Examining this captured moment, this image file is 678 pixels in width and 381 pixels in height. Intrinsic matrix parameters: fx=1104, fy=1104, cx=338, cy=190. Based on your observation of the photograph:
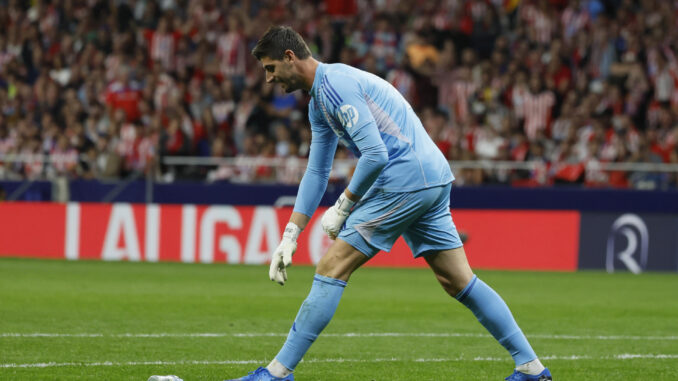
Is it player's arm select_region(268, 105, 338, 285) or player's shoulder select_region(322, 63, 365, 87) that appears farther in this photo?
player's arm select_region(268, 105, 338, 285)

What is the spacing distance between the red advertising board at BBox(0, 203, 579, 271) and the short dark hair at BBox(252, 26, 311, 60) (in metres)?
11.7

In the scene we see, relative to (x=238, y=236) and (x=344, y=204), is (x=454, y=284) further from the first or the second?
(x=238, y=236)

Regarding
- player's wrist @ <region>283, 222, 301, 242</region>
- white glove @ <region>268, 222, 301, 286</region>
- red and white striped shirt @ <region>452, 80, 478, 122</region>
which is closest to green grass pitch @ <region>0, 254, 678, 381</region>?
white glove @ <region>268, 222, 301, 286</region>

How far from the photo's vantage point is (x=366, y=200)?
6.29 m

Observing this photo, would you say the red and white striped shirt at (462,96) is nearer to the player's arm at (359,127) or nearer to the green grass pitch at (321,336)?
the green grass pitch at (321,336)

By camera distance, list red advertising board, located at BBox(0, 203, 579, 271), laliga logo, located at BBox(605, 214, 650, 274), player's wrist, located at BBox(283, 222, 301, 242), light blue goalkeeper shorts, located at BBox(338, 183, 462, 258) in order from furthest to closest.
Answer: red advertising board, located at BBox(0, 203, 579, 271) → laliga logo, located at BBox(605, 214, 650, 274) → player's wrist, located at BBox(283, 222, 301, 242) → light blue goalkeeper shorts, located at BBox(338, 183, 462, 258)

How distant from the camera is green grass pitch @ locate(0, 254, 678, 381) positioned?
7.30 metres

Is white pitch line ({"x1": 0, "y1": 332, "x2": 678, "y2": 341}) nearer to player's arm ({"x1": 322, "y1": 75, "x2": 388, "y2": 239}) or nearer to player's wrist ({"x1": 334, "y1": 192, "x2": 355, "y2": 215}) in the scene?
player's wrist ({"x1": 334, "y1": 192, "x2": 355, "y2": 215})

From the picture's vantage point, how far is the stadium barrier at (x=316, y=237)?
1781cm

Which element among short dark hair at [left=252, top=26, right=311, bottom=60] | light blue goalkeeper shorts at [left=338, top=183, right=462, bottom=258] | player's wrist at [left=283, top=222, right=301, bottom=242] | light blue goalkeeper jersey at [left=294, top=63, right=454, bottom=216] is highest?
short dark hair at [left=252, top=26, right=311, bottom=60]

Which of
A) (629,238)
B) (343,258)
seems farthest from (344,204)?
(629,238)

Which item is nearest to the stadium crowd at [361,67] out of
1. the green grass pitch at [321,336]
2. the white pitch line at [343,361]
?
the green grass pitch at [321,336]

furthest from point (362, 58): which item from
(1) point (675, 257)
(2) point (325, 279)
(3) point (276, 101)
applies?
(2) point (325, 279)

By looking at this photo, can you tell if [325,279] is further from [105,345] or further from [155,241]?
[155,241]
